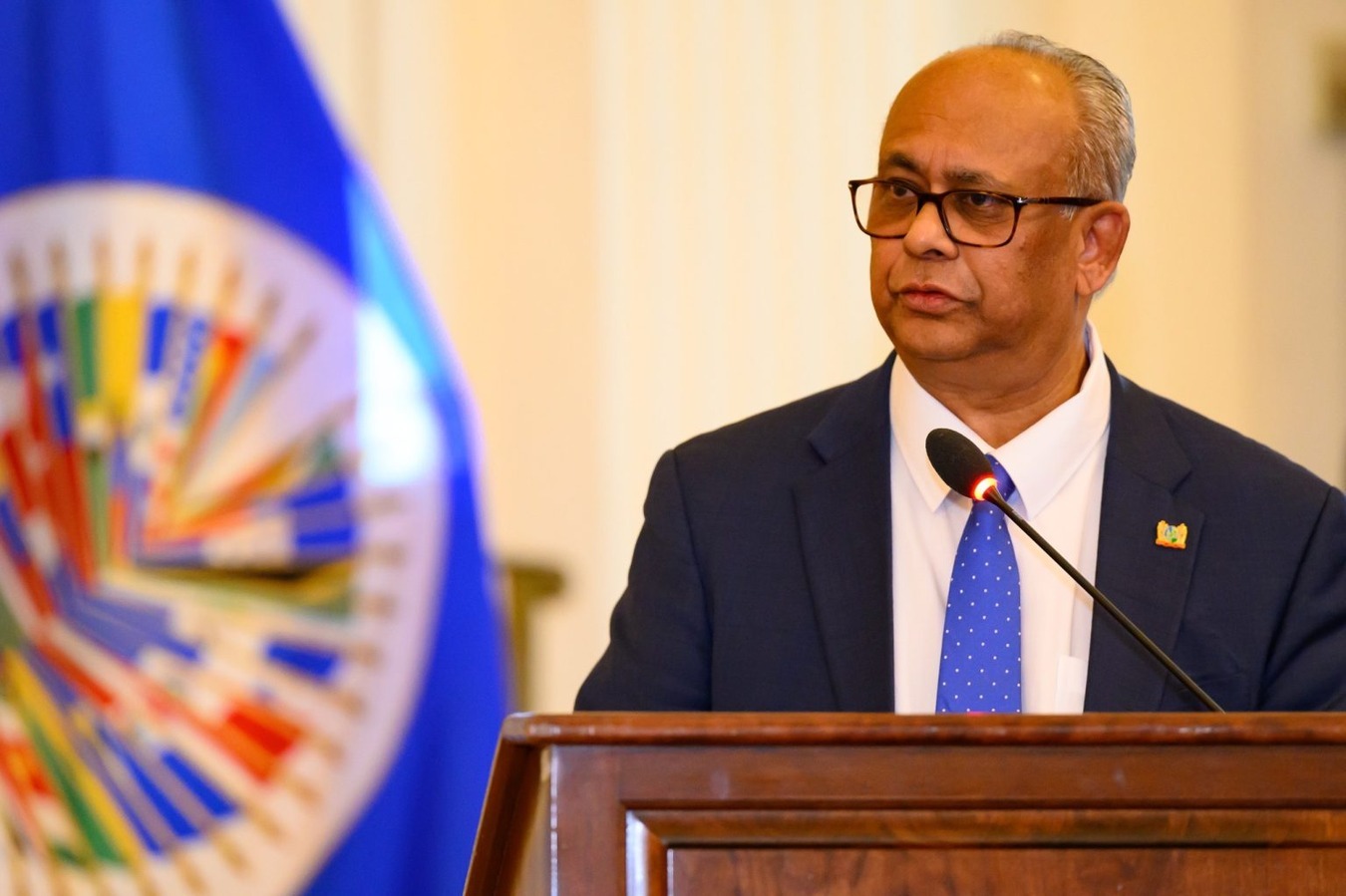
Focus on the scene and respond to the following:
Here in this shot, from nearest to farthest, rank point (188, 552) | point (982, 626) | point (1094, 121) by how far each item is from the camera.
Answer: point (982, 626)
point (1094, 121)
point (188, 552)

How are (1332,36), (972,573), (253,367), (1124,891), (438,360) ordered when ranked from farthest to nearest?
(1332,36) → (438,360) → (253,367) → (972,573) → (1124,891)

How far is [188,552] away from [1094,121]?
73.0 inches

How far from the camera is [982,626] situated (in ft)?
6.97

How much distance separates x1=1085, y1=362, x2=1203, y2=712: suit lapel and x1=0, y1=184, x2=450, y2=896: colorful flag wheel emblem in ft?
5.18

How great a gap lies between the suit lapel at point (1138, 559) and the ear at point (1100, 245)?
194mm

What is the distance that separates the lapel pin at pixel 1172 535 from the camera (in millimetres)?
2172

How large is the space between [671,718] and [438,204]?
2723 mm

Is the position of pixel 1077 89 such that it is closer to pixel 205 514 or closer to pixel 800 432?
pixel 800 432

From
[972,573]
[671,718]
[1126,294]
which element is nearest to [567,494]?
[1126,294]

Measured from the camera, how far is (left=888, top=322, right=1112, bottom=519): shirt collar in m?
2.28

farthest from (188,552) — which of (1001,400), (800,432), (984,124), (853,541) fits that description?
(984,124)

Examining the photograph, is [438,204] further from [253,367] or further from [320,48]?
[253,367]

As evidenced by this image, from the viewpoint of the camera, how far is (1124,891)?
1.26m

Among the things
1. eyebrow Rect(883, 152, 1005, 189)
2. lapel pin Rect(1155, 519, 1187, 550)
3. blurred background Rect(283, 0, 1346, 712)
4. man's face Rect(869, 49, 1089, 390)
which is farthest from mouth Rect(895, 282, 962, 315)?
blurred background Rect(283, 0, 1346, 712)
